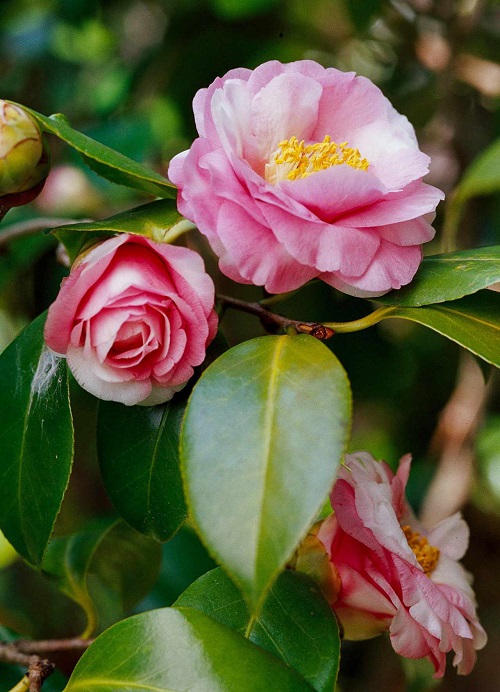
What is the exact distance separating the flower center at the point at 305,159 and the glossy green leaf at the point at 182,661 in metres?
0.34

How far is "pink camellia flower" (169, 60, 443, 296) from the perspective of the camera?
54 centimetres

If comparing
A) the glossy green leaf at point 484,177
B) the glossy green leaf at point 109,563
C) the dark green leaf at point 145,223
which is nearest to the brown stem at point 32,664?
the glossy green leaf at point 109,563

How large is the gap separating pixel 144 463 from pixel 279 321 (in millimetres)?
164

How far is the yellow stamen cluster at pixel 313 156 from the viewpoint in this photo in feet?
2.05

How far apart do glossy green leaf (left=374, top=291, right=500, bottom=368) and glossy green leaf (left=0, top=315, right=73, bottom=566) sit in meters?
0.28

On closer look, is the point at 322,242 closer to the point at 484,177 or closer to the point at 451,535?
the point at 451,535

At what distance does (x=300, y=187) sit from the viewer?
542mm

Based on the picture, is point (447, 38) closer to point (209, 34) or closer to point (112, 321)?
point (209, 34)

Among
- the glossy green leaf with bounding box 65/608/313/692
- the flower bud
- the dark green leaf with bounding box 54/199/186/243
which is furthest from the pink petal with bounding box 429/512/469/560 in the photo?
the flower bud

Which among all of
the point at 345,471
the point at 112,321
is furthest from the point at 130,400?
the point at 345,471

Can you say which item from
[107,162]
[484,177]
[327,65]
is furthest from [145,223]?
[327,65]

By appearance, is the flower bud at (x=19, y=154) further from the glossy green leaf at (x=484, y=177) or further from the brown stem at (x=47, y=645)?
the glossy green leaf at (x=484, y=177)

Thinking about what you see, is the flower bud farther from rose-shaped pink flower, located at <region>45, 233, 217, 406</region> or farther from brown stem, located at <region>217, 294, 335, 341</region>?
brown stem, located at <region>217, 294, 335, 341</region>

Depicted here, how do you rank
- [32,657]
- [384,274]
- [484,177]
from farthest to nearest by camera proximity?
[484,177] → [32,657] → [384,274]
